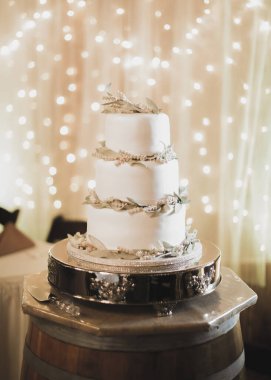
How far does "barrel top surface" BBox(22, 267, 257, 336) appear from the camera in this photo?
4.58 ft

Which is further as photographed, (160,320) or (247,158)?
(247,158)

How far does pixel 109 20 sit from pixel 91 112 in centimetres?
51

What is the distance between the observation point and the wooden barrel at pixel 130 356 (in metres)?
1.42

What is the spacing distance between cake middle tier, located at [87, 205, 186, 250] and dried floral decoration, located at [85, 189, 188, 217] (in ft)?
0.04

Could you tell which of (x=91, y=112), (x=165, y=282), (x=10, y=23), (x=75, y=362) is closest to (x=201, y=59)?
(x=91, y=112)

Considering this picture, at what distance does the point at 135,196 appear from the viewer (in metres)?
1.56

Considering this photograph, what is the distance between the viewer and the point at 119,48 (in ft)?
9.37

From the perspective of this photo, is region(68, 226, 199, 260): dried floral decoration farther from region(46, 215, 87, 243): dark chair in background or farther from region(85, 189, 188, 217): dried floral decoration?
region(46, 215, 87, 243): dark chair in background

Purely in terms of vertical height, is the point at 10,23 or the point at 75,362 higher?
the point at 10,23

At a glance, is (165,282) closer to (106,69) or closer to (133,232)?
(133,232)

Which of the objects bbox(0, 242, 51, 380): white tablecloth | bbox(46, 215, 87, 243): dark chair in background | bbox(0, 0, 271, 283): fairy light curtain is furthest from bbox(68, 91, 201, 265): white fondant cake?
bbox(46, 215, 87, 243): dark chair in background

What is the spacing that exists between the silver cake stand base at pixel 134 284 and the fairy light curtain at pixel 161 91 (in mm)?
1150

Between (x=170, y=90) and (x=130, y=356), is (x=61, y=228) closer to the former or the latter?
(x=170, y=90)

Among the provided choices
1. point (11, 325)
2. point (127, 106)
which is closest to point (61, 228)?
point (11, 325)
